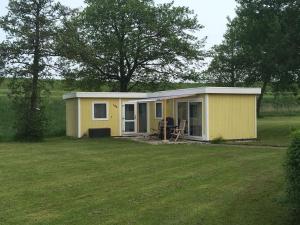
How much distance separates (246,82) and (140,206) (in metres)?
19.7

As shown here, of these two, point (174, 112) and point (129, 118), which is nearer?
point (174, 112)

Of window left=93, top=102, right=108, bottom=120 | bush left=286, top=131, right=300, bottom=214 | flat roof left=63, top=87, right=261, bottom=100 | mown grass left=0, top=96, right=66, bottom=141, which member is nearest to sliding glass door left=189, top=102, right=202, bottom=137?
flat roof left=63, top=87, right=261, bottom=100

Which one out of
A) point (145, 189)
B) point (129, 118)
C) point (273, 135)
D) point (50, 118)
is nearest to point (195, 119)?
point (273, 135)

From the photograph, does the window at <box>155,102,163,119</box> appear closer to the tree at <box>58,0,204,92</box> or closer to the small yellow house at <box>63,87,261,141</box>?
the small yellow house at <box>63,87,261,141</box>

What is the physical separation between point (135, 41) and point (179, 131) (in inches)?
480

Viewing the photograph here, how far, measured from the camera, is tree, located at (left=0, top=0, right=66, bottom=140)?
72.2 feet

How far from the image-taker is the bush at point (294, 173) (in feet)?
18.9

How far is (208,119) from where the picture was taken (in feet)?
64.6

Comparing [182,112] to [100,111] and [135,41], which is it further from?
[135,41]

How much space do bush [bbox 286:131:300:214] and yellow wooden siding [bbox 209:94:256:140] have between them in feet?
45.0

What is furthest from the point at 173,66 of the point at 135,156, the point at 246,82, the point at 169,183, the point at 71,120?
the point at 169,183

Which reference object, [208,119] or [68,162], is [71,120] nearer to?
[208,119]

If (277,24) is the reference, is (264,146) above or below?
below

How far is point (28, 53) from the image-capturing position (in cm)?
2231
